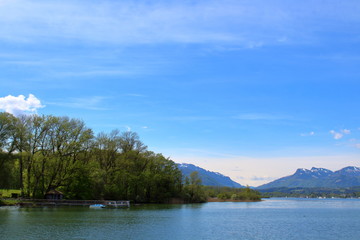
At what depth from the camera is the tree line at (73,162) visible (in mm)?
76812

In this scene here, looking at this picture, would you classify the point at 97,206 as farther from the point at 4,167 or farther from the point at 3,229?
the point at 3,229

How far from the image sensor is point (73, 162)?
8906cm

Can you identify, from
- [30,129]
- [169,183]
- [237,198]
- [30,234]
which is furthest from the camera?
[237,198]

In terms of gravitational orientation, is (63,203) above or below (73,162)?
below

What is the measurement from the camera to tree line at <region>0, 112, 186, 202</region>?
252ft

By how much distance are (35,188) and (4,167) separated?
1144 cm

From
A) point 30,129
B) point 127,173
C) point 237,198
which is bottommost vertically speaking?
point 237,198

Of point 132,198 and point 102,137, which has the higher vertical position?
point 102,137

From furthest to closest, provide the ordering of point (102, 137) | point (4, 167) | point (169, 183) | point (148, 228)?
point (169, 183) → point (102, 137) → point (4, 167) → point (148, 228)

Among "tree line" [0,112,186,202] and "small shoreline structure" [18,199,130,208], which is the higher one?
"tree line" [0,112,186,202]

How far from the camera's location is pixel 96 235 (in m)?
37.5

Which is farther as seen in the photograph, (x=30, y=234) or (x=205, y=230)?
(x=205, y=230)

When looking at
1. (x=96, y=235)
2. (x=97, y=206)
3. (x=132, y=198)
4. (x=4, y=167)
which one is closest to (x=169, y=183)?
(x=132, y=198)

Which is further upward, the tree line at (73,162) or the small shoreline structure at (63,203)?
the tree line at (73,162)
